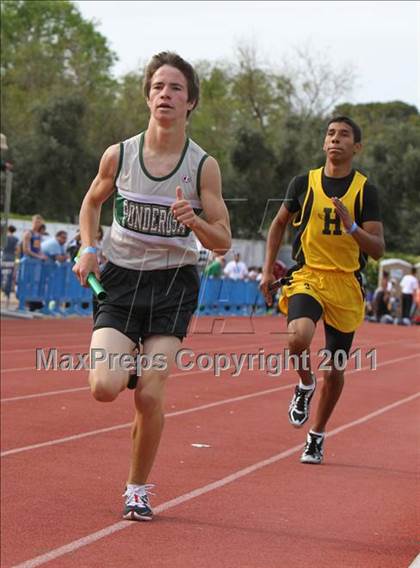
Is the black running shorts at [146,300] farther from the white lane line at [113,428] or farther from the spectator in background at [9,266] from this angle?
the spectator in background at [9,266]

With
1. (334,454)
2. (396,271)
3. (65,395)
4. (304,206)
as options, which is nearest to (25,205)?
(396,271)

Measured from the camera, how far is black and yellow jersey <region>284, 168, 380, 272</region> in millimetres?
5652

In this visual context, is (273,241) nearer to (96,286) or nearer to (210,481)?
(96,286)

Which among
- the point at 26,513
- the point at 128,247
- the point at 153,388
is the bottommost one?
the point at 26,513

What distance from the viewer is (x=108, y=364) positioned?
5.17 meters

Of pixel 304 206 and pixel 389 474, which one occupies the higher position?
pixel 304 206

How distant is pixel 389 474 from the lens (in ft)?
28.0

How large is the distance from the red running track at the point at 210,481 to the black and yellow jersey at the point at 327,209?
795mm

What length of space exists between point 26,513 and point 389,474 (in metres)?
2.68

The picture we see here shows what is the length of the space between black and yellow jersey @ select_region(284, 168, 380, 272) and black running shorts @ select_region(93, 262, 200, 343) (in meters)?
0.72

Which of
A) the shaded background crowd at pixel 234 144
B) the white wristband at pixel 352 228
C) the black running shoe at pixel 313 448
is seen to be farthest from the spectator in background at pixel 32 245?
the white wristband at pixel 352 228

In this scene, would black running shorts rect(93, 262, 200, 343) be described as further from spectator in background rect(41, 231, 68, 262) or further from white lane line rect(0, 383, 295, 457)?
spectator in background rect(41, 231, 68, 262)

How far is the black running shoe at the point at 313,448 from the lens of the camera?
761cm

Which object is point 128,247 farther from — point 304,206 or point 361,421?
point 361,421
